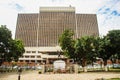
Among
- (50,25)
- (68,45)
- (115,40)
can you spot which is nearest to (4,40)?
(68,45)

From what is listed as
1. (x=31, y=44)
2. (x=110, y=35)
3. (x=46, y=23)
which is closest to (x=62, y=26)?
(x=46, y=23)

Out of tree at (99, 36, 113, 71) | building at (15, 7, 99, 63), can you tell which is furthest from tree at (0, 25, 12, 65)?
building at (15, 7, 99, 63)

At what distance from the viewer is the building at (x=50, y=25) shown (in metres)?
157

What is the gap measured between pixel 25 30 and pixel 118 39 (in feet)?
375

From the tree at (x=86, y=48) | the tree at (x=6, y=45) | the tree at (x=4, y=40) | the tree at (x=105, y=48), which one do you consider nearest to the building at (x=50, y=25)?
the tree at (x=6, y=45)

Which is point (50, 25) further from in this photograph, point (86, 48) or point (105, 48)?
point (86, 48)

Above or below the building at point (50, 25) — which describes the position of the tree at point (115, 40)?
below

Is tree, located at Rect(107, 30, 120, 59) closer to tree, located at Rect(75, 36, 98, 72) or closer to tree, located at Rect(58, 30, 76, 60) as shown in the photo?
tree, located at Rect(75, 36, 98, 72)

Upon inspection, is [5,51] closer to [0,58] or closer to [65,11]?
[0,58]

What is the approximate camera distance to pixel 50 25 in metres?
160

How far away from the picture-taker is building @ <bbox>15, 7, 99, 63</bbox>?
157 meters

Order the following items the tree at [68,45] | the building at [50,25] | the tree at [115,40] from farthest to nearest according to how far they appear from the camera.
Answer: the building at [50,25]
the tree at [68,45]
the tree at [115,40]

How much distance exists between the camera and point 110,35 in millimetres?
54125

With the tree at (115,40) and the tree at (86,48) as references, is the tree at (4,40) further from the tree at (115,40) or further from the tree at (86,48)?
the tree at (115,40)
